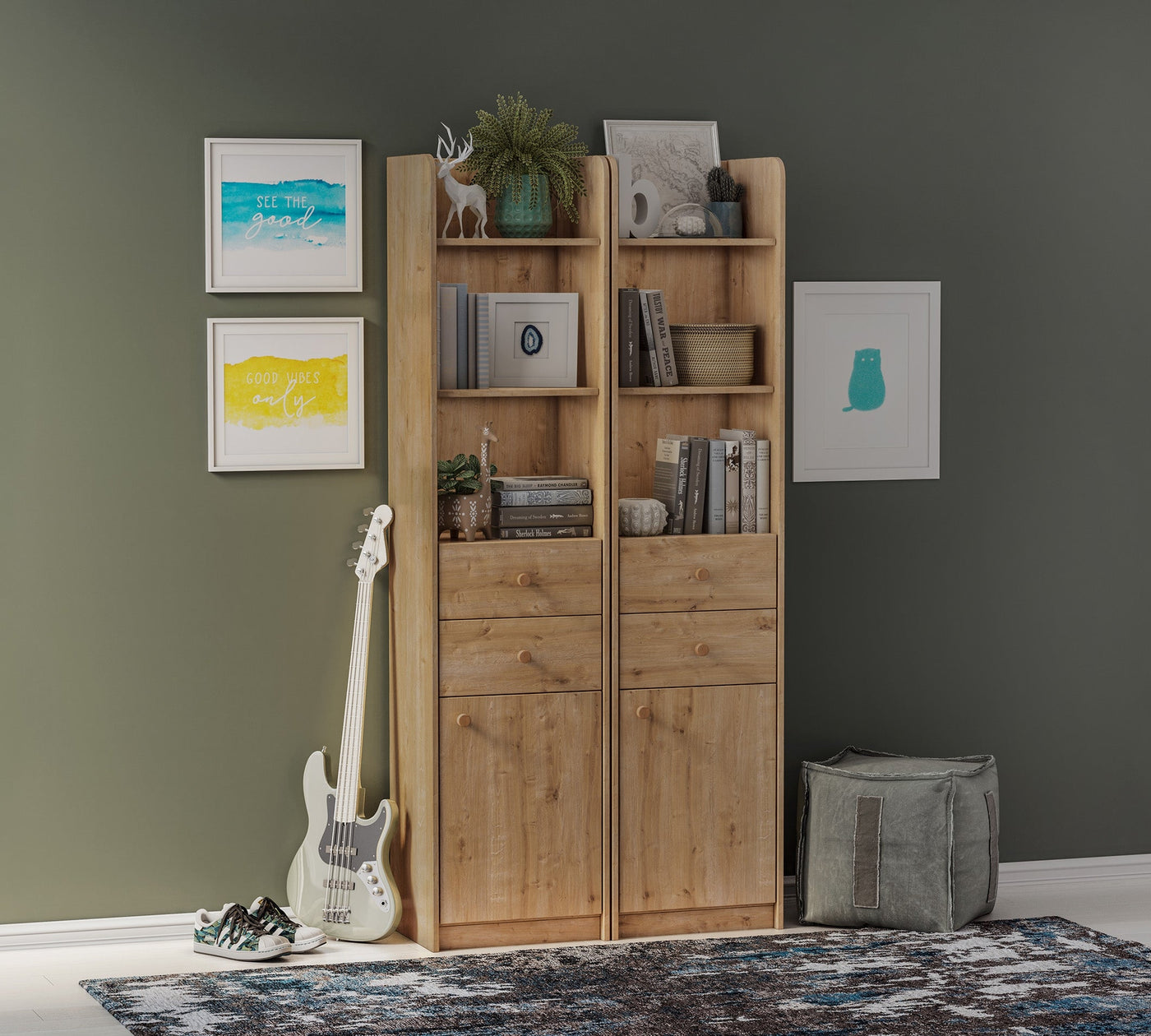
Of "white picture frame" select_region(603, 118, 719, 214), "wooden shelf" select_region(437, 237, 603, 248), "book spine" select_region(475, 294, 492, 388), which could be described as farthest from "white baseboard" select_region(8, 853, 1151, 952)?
"white picture frame" select_region(603, 118, 719, 214)

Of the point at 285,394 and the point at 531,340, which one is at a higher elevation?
the point at 531,340

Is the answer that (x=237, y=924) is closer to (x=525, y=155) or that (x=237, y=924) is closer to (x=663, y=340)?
(x=663, y=340)

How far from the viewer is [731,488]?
4004 mm

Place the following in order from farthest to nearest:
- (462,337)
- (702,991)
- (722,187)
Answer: (722,187), (462,337), (702,991)

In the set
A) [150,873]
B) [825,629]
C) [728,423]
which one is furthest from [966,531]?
[150,873]

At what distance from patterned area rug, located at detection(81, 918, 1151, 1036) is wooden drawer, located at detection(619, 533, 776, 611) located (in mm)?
858

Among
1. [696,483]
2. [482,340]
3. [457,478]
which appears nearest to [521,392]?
[482,340]

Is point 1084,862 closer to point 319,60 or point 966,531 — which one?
point 966,531

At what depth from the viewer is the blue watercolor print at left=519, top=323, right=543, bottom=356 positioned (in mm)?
3918

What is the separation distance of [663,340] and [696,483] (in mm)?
378

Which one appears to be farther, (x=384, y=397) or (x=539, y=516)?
(x=384, y=397)

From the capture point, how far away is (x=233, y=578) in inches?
Answer: 158

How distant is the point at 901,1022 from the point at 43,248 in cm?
273

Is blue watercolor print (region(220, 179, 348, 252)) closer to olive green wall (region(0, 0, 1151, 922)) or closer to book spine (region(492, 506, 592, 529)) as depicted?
olive green wall (region(0, 0, 1151, 922))
